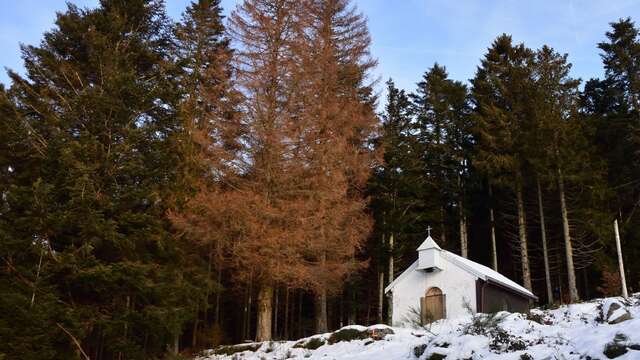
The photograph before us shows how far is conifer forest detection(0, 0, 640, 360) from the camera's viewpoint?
12672 millimetres

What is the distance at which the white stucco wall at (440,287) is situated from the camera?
18.4 metres

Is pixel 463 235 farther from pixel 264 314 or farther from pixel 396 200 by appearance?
pixel 264 314

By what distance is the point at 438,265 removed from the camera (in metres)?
19.1

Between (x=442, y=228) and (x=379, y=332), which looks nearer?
(x=379, y=332)

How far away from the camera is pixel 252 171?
1733 centimetres

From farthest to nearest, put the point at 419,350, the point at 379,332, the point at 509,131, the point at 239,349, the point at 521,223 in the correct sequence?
the point at 509,131
the point at 521,223
the point at 239,349
the point at 379,332
the point at 419,350

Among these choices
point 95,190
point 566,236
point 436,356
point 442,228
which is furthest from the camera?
point 442,228

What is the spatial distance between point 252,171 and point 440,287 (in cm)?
790

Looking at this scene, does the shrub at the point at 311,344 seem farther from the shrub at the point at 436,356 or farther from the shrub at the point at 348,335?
the shrub at the point at 436,356

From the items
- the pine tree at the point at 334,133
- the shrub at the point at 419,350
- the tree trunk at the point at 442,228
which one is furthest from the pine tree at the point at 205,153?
the tree trunk at the point at 442,228

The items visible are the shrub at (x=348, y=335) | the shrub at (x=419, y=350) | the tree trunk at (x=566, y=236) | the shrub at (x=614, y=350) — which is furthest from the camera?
the tree trunk at (x=566, y=236)

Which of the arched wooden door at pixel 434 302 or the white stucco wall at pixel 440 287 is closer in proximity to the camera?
the white stucco wall at pixel 440 287

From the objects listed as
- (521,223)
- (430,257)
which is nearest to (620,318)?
(430,257)

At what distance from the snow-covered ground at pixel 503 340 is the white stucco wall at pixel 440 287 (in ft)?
20.4
